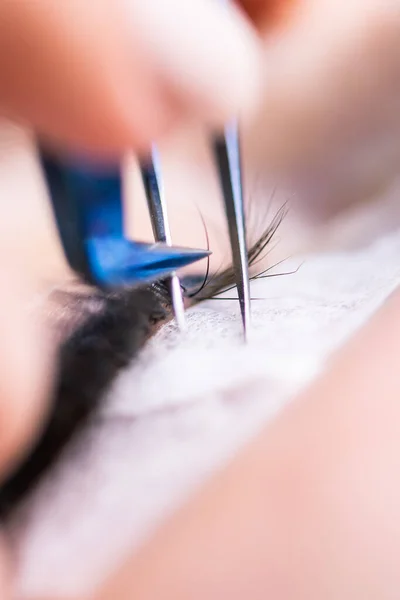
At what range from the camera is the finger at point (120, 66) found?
0.10m

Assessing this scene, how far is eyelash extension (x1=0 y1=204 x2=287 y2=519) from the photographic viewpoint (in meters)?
0.12

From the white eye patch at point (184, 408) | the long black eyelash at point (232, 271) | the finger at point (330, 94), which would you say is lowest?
the white eye patch at point (184, 408)

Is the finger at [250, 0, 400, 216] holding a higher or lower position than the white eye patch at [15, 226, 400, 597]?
higher

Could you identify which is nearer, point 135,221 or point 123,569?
point 135,221

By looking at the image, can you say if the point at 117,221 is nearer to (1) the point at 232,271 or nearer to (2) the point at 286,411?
(1) the point at 232,271

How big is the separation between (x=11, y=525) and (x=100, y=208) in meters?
0.13

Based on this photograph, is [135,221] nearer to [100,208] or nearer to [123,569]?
[100,208]

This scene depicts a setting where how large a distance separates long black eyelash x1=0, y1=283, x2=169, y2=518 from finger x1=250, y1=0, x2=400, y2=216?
38 mm

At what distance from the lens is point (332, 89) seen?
4.0 inches

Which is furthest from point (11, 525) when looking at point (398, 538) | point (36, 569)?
point (398, 538)

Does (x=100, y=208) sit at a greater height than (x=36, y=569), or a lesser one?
greater

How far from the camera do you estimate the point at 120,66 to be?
0.33 feet

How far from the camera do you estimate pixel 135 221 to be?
0.36ft

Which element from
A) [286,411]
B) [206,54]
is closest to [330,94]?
[206,54]
